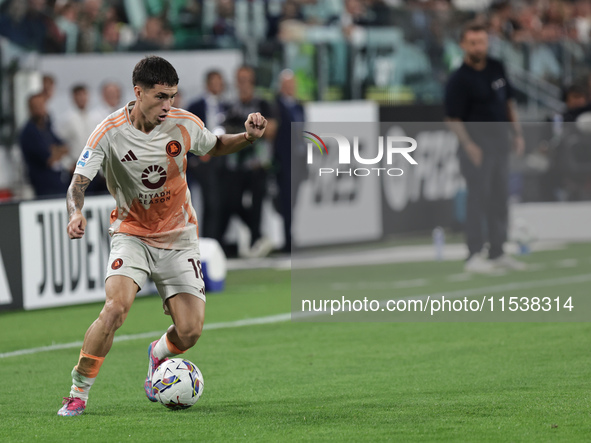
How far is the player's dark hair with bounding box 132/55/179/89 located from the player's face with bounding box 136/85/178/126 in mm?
29

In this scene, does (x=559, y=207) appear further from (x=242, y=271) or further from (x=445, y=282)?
(x=242, y=271)

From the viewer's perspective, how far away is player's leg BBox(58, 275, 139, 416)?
6.25 m

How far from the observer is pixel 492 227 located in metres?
13.3

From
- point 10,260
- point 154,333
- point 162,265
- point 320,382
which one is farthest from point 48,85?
point 162,265

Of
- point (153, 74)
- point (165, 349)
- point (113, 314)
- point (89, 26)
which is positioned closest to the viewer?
point (153, 74)

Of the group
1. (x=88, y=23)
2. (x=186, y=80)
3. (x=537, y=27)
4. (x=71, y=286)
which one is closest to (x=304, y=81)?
(x=186, y=80)

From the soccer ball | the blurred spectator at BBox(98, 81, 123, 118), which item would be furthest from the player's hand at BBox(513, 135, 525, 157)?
the soccer ball

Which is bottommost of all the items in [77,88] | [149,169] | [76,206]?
[76,206]

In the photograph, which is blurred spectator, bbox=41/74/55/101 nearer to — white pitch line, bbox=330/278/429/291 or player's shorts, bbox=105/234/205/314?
white pitch line, bbox=330/278/429/291

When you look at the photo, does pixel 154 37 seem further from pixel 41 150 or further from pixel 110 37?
pixel 41 150

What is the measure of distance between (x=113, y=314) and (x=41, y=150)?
8624 millimetres

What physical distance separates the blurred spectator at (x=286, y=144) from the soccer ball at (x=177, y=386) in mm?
9062

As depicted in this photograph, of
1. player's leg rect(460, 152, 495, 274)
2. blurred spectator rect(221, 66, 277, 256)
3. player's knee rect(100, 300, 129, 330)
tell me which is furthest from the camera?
blurred spectator rect(221, 66, 277, 256)

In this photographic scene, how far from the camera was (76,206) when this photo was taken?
620cm
